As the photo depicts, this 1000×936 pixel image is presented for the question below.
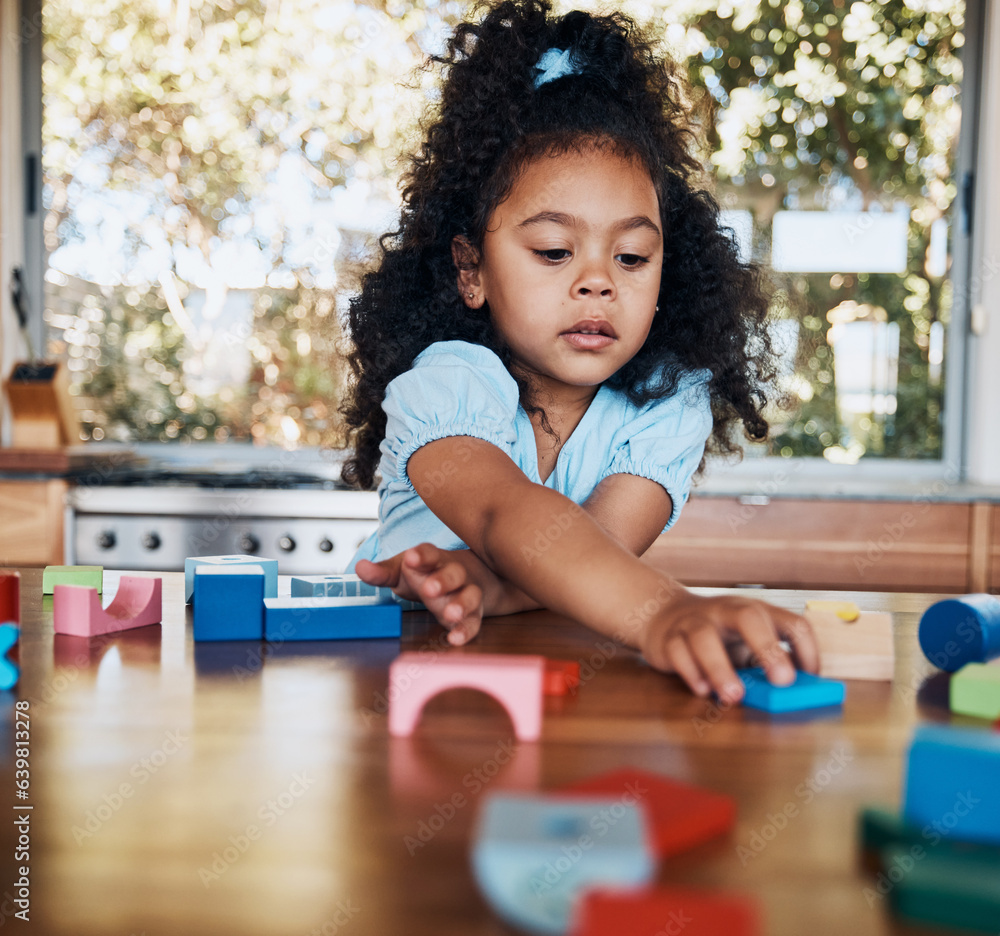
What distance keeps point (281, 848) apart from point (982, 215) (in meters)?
2.87

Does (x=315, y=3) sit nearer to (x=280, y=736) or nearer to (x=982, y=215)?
(x=982, y=215)

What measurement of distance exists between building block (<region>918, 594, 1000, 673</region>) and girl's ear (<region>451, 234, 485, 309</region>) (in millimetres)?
757

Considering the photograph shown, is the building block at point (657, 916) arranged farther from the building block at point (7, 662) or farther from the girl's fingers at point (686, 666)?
the building block at point (7, 662)

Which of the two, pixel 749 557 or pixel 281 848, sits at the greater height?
pixel 281 848

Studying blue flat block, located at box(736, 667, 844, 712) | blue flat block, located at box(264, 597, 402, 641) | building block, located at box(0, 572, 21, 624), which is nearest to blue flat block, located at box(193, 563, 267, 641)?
blue flat block, located at box(264, 597, 402, 641)

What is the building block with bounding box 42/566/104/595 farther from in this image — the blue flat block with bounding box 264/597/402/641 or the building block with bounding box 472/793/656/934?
the building block with bounding box 472/793/656/934

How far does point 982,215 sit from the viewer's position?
270cm

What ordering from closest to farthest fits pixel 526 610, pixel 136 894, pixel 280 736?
1. pixel 136 894
2. pixel 280 736
3. pixel 526 610

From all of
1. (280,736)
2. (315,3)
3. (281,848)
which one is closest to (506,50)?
(280,736)

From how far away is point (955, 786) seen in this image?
1.18 feet

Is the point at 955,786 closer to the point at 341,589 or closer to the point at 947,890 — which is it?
the point at 947,890

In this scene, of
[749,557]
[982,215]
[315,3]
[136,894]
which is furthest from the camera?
[315,3]

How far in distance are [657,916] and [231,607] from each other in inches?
20.3

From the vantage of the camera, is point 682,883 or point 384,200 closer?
point 682,883
